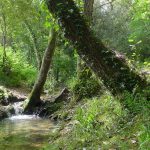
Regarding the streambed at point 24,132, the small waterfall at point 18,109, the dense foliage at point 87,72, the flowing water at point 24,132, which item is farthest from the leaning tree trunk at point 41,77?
the dense foliage at point 87,72

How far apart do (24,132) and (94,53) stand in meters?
4.77

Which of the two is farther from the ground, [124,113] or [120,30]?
[120,30]

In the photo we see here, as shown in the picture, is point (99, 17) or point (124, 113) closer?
point (124, 113)

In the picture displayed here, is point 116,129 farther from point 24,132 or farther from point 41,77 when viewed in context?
point 41,77

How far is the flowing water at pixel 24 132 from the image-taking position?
8.55m

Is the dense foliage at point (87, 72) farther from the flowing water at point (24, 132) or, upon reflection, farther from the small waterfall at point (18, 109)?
the small waterfall at point (18, 109)

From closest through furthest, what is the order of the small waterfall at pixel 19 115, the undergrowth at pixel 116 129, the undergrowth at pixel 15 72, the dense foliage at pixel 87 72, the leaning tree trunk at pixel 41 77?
the undergrowth at pixel 116 129 < the dense foliage at pixel 87 72 < the small waterfall at pixel 19 115 < the leaning tree trunk at pixel 41 77 < the undergrowth at pixel 15 72

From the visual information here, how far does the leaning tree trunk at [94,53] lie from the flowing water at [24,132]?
2693mm

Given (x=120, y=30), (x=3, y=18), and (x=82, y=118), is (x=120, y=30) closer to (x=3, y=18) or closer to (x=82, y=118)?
(x=3, y=18)

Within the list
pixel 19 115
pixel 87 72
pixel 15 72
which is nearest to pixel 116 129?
pixel 87 72

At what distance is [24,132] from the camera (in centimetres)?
1055

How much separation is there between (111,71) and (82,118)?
3.88 ft

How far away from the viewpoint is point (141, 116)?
6039 millimetres

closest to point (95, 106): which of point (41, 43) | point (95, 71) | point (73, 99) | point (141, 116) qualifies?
point (95, 71)
